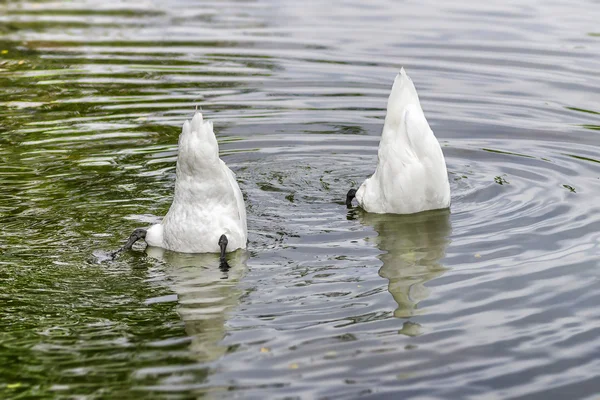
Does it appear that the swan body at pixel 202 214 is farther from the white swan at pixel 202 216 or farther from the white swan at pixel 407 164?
the white swan at pixel 407 164

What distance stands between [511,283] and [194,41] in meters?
11.0

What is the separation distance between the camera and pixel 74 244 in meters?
8.59

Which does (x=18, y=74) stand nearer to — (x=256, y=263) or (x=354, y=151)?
(x=354, y=151)

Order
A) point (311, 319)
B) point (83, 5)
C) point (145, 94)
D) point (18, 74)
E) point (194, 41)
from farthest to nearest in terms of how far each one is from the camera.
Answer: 1. point (83, 5)
2. point (194, 41)
3. point (18, 74)
4. point (145, 94)
5. point (311, 319)

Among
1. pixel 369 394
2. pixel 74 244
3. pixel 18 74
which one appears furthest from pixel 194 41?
pixel 369 394

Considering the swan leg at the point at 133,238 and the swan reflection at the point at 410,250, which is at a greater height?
the swan leg at the point at 133,238

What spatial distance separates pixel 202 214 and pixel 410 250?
6.07ft

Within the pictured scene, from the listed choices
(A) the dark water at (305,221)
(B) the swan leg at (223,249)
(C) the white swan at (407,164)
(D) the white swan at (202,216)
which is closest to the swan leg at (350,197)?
(A) the dark water at (305,221)

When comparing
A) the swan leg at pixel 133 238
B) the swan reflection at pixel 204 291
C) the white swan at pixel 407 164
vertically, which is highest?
the white swan at pixel 407 164

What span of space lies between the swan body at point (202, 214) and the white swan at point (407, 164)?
1.58 meters

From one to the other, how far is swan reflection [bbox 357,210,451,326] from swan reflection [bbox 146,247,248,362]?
122cm

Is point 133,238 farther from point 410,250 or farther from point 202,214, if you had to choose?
point 410,250

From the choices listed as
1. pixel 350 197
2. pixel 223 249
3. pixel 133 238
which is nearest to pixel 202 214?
pixel 223 249

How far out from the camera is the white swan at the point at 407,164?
30.3ft
